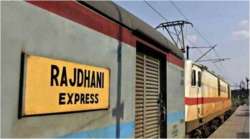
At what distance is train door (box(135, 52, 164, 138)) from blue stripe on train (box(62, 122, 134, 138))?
54 cm

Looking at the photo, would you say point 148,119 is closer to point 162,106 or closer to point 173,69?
point 162,106

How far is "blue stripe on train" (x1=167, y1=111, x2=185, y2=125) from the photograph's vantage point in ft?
22.8

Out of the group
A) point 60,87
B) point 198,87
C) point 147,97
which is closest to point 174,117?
point 147,97

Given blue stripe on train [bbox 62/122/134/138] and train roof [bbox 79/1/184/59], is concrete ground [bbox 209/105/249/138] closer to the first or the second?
train roof [bbox 79/1/184/59]

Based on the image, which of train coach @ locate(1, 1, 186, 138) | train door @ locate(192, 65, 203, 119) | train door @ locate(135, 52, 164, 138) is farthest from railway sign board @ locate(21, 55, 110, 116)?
train door @ locate(192, 65, 203, 119)

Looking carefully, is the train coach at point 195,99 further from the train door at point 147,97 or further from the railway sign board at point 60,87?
the railway sign board at point 60,87

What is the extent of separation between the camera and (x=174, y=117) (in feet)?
24.3

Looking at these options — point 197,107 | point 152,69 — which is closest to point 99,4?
point 152,69

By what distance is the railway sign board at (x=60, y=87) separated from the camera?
285cm

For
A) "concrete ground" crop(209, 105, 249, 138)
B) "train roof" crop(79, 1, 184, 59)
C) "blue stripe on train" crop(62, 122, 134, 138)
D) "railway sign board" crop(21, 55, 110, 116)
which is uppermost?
"train roof" crop(79, 1, 184, 59)

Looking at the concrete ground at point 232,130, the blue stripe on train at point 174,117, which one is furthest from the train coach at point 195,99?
the blue stripe on train at point 174,117

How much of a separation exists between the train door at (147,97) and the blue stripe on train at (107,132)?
54 centimetres

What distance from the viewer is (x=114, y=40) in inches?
178

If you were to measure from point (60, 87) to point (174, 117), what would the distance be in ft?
14.8
